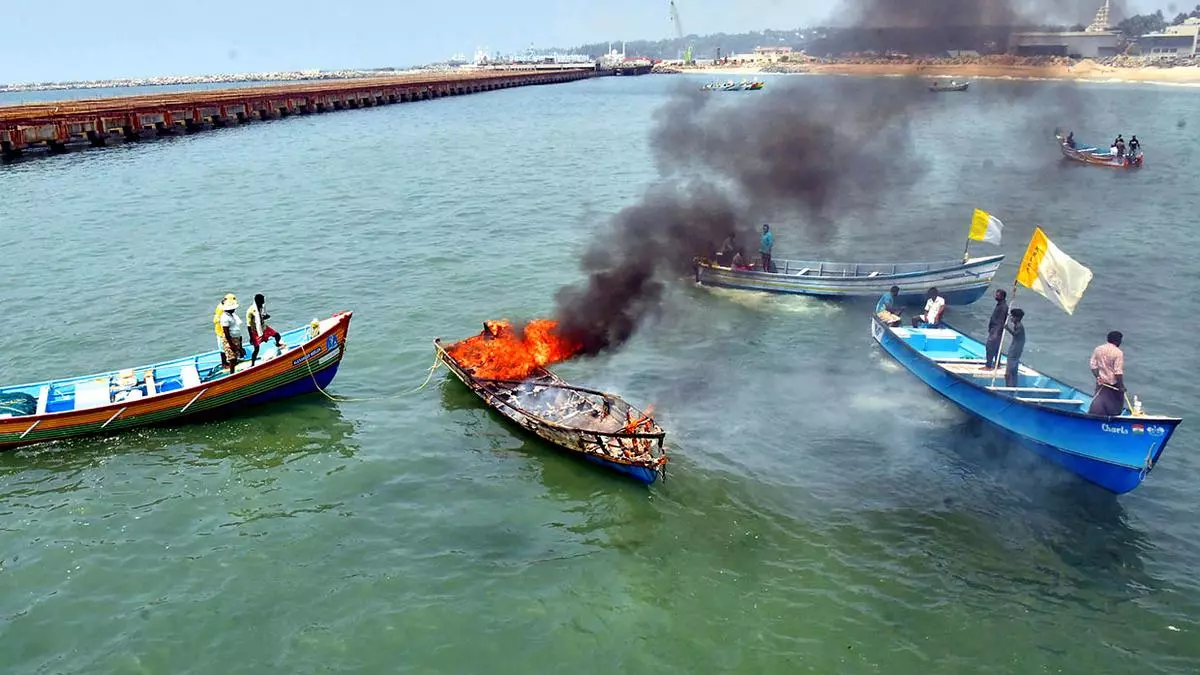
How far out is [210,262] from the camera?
35.4 meters

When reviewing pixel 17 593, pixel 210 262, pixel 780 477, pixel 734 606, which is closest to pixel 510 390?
pixel 780 477

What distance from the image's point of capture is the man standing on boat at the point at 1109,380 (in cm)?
1574

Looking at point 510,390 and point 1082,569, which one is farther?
point 510,390

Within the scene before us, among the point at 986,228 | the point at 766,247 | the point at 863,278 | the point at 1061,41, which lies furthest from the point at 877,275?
the point at 1061,41

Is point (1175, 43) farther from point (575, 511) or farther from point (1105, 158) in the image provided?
point (575, 511)

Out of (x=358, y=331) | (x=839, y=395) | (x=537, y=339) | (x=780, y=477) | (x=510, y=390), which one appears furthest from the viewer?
(x=358, y=331)

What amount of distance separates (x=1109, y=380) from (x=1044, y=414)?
1.63 metres

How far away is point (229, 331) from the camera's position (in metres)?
19.7

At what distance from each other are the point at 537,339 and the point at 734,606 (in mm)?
11887

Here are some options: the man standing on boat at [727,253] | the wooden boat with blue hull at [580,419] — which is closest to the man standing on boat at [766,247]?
the man standing on boat at [727,253]

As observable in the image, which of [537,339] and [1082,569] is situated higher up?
[537,339]

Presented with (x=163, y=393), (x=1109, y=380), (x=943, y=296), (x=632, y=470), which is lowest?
(x=632, y=470)

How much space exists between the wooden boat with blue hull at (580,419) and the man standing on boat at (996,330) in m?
9.85

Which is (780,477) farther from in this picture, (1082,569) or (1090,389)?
(1090,389)
